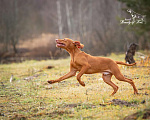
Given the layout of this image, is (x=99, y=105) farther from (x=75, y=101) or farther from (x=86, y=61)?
(x=86, y=61)

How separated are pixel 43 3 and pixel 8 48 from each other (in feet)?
42.4

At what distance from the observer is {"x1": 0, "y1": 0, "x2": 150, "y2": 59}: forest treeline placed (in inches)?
870

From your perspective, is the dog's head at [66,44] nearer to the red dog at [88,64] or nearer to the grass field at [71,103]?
the red dog at [88,64]

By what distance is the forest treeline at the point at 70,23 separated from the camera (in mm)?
22094

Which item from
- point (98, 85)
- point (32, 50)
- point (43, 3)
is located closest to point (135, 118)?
point (98, 85)

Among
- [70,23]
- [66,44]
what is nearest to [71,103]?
[66,44]

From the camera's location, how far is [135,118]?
3838 mm

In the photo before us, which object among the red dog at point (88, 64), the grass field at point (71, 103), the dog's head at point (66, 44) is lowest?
the grass field at point (71, 103)

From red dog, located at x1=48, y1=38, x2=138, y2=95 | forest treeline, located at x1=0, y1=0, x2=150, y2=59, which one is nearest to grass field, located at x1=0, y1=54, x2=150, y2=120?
red dog, located at x1=48, y1=38, x2=138, y2=95

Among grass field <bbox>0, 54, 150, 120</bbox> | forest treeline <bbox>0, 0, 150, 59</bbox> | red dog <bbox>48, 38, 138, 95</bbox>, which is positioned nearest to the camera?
grass field <bbox>0, 54, 150, 120</bbox>

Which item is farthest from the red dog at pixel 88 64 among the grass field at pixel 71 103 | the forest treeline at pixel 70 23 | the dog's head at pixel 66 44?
the forest treeline at pixel 70 23

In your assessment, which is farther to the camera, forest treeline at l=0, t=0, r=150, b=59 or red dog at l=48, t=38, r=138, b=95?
forest treeline at l=0, t=0, r=150, b=59

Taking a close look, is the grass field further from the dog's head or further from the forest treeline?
the forest treeline

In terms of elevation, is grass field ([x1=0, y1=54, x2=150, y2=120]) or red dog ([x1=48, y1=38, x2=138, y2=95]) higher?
red dog ([x1=48, y1=38, x2=138, y2=95])
